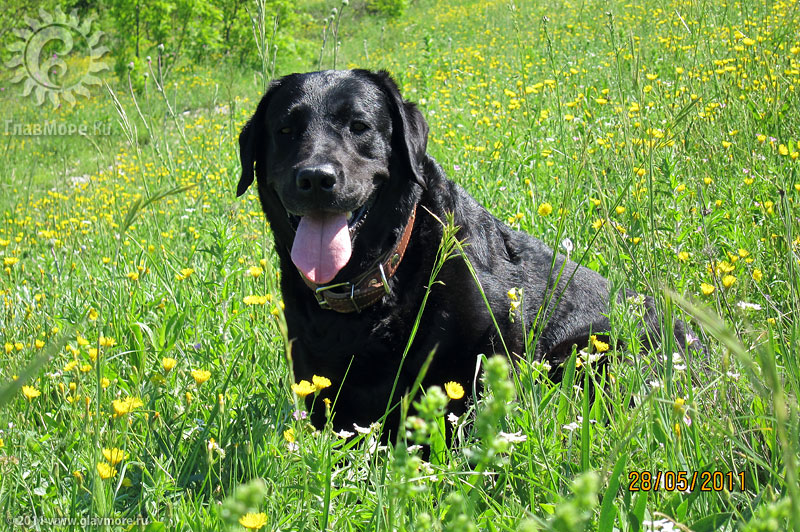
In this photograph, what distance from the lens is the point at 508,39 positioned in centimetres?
1088

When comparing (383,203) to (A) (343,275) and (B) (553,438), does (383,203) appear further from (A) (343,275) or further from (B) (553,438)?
(B) (553,438)

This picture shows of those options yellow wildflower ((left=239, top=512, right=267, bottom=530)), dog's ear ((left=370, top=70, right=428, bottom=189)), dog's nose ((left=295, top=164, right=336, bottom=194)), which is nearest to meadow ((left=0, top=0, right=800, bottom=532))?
yellow wildflower ((left=239, top=512, right=267, bottom=530))

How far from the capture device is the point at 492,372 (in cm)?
67

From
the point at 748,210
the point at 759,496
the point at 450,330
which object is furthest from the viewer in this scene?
the point at 748,210

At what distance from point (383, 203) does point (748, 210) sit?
5.37ft

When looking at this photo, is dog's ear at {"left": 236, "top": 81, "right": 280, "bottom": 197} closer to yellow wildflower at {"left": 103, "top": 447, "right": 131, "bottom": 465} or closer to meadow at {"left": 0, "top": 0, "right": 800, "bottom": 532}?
meadow at {"left": 0, "top": 0, "right": 800, "bottom": 532}

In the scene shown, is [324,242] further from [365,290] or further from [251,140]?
[251,140]

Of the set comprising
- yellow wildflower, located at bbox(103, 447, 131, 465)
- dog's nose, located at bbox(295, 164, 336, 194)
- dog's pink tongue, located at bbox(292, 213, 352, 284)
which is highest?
dog's nose, located at bbox(295, 164, 336, 194)

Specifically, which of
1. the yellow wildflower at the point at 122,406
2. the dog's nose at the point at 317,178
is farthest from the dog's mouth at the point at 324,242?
the yellow wildflower at the point at 122,406

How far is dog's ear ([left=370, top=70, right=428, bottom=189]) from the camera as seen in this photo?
2.66 meters

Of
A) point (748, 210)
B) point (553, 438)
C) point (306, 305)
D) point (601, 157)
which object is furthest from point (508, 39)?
point (553, 438)

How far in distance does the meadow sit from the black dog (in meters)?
0.16
